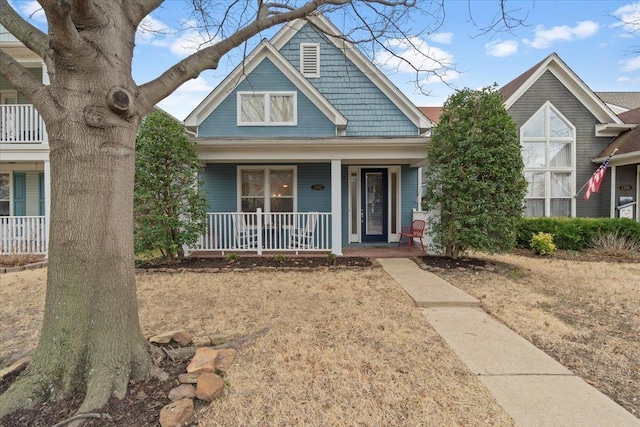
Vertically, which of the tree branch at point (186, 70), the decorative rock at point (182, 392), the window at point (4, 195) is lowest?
the decorative rock at point (182, 392)

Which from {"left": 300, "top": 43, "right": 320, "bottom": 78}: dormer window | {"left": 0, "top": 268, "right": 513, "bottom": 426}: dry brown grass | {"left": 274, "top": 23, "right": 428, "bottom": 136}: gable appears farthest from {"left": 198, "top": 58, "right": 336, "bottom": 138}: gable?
{"left": 0, "top": 268, "right": 513, "bottom": 426}: dry brown grass

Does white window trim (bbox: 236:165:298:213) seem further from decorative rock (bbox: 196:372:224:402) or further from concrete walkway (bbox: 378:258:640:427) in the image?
decorative rock (bbox: 196:372:224:402)

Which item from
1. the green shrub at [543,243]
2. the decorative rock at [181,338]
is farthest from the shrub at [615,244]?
the decorative rock at [181,338]

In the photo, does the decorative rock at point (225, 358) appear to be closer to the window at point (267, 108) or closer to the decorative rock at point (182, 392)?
the decorative rock at point (182, 392)

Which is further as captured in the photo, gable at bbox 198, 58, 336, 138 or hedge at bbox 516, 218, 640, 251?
gable at bbox 198, 58, 336, 138

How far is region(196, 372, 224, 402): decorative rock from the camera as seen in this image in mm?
2414

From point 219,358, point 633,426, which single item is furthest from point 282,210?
point 633,426

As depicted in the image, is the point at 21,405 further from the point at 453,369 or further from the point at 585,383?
the point at 585,383

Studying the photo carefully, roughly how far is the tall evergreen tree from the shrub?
156 inches

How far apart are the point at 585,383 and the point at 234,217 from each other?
7.51m

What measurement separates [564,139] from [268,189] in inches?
425

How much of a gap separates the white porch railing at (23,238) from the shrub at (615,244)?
15561 millimetres

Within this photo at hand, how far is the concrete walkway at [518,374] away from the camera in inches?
90.6

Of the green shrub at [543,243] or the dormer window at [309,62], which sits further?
the dormer window at [309,62]
